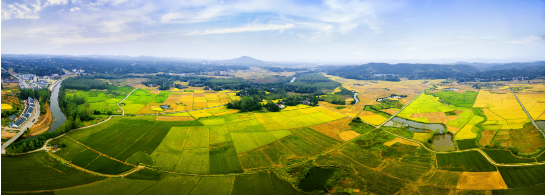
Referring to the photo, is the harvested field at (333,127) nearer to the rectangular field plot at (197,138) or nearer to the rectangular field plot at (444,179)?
the rectangular field plot at (444,179)

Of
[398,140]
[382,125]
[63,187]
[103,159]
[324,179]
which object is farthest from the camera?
[382,125]

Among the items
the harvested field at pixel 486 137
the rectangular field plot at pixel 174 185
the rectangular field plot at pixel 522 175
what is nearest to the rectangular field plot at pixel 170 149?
the rectangular field plot at pixel 174 185

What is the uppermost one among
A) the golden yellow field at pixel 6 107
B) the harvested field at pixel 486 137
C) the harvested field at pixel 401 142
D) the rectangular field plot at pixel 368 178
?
the golden yellow field at pixel 6 107

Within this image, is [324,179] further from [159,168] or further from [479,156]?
[479,156]

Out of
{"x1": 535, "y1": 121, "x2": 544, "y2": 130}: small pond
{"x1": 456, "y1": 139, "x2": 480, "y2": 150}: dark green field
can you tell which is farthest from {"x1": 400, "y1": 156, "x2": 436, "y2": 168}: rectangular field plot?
{"x1": 535, "y1": 121, "x2": 544, "y2": 130}: small pond

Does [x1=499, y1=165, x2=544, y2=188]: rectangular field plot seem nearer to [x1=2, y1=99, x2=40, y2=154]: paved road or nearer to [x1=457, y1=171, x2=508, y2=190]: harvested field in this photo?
[x1=457, y1=171, x2=508, y2=190]: harvested field

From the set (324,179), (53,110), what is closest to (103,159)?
(324,179)
